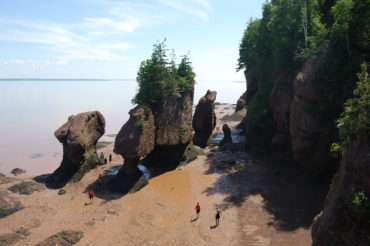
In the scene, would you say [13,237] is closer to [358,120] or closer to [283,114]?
[358,120]

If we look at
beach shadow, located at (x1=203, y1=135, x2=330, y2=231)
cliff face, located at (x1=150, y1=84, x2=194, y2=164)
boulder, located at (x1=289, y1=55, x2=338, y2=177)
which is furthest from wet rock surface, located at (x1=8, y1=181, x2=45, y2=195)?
boulder, located at (x1=289, y1=55, x2=338, y2=177)

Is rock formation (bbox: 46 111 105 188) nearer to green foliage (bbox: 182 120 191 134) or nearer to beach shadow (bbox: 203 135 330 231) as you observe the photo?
green foliage (bbox: 182 120 191 134)

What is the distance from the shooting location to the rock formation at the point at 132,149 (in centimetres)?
2426

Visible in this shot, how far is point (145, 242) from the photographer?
54.2 ft

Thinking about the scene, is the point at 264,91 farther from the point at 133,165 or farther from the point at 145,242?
the point at 145,242

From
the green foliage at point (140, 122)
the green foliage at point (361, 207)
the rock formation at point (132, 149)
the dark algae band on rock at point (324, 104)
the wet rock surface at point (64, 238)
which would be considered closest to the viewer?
the green foliage at point (361, 207)

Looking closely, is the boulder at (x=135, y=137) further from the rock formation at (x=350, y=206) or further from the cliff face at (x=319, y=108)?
the rock formation at (x=350, y=206)

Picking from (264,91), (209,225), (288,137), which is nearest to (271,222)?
(209,225)

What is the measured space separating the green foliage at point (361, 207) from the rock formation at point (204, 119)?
29.5 m

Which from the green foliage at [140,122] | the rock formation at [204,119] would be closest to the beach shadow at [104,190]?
the green foliage at [140,122]

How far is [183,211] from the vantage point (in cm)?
2047

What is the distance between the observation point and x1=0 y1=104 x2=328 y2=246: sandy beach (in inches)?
664

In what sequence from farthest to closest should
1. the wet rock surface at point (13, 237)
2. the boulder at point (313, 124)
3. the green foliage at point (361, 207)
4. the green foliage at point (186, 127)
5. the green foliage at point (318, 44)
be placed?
the green foliage at point (186, 127) < the boulder at point (313, 124) < the green foliage at point (318, 44) < the wet rock surface at point (13, 237) < the green foliage at point (361, 207)

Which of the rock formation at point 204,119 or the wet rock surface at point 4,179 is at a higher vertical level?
the rock formation at point 204,119
